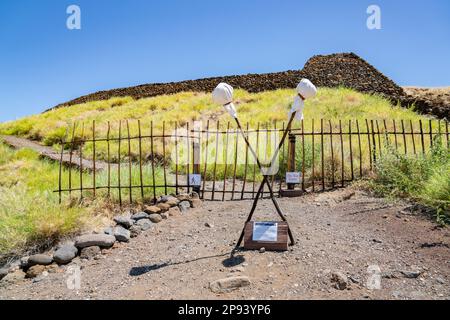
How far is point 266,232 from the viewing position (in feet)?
14.4

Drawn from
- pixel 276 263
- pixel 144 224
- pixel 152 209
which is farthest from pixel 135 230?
pixel 276 263

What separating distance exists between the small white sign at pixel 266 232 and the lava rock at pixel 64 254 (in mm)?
2057

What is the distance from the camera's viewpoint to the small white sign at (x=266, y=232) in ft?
14.3

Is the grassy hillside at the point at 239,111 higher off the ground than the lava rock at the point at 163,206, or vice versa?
the grassy hillside at the point at 239,111

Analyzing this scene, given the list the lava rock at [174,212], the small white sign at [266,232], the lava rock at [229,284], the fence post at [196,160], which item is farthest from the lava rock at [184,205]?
the lava rock at [229,284]

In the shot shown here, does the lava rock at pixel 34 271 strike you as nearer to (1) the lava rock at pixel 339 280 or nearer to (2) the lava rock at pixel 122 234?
(2) the lava rock at pixel 122 234

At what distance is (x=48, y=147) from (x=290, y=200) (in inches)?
398

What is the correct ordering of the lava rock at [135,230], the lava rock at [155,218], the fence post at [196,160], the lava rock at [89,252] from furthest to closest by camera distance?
the fence post at [196,160] → the lava rock at [155,218] → the lava rock at [135,230] → the lava rock at [89,252]

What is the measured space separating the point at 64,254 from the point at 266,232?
2246 millimetres

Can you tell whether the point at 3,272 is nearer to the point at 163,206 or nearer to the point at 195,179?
the point at 163,206

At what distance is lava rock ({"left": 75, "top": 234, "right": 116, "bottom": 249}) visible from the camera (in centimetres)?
485

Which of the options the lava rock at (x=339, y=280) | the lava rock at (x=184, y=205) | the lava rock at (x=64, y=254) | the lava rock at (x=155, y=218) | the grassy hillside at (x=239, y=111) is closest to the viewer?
the lava rock at (x=339, y=280)
